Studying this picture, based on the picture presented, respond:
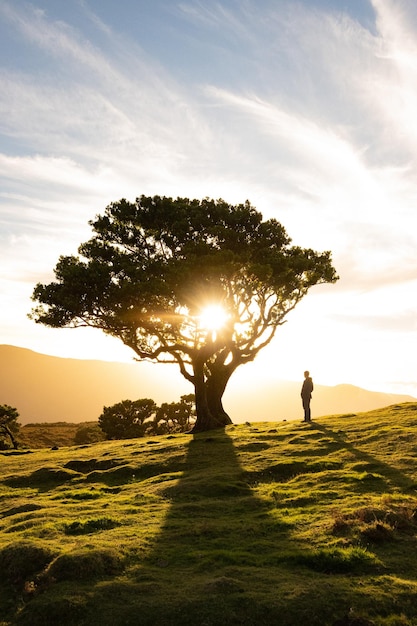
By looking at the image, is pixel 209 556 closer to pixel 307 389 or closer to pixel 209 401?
pixel 307 389

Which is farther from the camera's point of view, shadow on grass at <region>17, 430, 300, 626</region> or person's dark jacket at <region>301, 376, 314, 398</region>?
person's dark jacket at <region>301, 376, 314, 398</region>

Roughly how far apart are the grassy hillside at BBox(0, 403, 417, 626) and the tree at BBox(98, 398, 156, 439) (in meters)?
37.9

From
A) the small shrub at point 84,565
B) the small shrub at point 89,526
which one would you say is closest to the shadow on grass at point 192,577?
the small shrub at point 84,565

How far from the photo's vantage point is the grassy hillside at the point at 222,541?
1074 cm

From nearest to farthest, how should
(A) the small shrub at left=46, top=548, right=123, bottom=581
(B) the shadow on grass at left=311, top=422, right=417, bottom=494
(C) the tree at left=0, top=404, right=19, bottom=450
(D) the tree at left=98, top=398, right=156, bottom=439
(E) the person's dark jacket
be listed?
1. (A) the small shrub at left=46, top=548, right=123, bottom=581
2. (B) the shadow on grass at left=311, top=422, right=417, bottom=494
3. (E) the person's dark jacket
4. (C) the tree at left=0, top=404, right=19, bottom=450
5. (D) the tree at left=98, top=398, right=156, bottom=439

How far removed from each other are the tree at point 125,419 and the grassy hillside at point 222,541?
3794 centimetres

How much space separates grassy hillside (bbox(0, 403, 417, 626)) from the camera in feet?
35.2

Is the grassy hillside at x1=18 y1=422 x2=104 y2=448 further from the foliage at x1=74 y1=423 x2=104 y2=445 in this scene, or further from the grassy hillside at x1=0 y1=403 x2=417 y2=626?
the grassy hillside at x1=0 y1=403 x2=417 y2=626

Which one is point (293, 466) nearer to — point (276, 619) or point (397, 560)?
point (397, 560)

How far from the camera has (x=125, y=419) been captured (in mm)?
66500

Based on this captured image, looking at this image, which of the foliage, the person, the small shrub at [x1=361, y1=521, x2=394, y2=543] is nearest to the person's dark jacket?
the person

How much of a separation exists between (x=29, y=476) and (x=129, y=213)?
81.7 ft

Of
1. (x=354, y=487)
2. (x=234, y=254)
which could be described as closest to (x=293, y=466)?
(x=354, y=487)

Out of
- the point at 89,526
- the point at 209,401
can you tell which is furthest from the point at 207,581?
the point at 209,401
